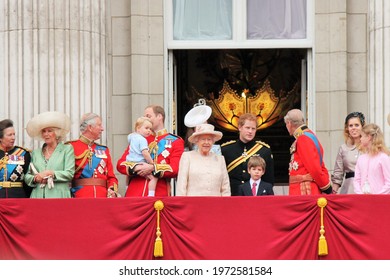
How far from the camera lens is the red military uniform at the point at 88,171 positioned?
17.1 m

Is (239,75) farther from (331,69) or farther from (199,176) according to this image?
(199,176)

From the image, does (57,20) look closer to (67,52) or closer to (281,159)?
(67,52)

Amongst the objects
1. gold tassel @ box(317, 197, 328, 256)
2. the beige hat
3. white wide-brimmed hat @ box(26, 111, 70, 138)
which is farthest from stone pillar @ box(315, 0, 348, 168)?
white wide-brimmed hat @ box(26, 111, 70, 138)

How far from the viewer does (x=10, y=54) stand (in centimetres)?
1934

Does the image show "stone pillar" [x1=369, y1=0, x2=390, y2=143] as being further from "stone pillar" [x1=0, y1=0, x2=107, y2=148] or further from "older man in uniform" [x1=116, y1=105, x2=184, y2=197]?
"stone pillar" [x1=0, y1=0, x2=107, y2=148]

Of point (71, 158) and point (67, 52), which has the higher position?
point (67, 52)

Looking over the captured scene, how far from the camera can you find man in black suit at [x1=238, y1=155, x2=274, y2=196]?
659 inches

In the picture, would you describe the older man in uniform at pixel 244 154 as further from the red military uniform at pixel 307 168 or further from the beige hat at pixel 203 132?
the beige hat at pixel 203 132

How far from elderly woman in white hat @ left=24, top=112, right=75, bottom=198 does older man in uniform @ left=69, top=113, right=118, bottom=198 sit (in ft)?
0.80

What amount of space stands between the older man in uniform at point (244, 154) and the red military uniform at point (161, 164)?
2.08ft

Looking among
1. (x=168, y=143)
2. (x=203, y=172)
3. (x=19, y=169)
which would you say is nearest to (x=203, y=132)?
(x=203, y=172)

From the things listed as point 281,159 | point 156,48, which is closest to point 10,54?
point 156,48

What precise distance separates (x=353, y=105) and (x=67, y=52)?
13.7 feet
